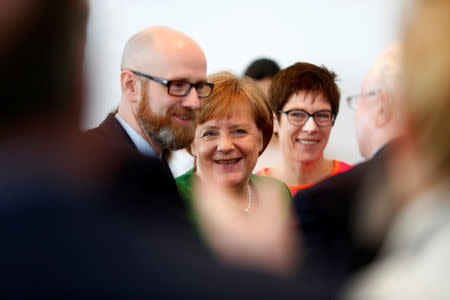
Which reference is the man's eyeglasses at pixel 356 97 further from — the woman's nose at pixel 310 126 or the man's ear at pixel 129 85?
the man's ear at pixel 129 85

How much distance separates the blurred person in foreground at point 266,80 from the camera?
2.78 feet

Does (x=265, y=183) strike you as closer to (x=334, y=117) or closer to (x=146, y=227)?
(x=334, y=117)

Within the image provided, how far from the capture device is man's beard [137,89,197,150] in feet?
2.06

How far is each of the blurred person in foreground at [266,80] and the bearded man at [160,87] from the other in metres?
0.24

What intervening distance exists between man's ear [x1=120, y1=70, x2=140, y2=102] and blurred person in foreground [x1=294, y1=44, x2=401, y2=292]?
10.9 inches

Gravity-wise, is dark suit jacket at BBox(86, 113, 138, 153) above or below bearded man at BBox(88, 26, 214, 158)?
below

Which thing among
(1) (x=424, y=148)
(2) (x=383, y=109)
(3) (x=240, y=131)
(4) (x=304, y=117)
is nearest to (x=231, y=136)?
(3) (x=240, y=131)

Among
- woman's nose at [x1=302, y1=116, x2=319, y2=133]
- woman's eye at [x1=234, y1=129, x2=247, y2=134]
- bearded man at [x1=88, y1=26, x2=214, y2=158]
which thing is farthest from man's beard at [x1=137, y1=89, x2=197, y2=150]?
woman's nose at [x1=302, y1=116, x2=319, y2=133]

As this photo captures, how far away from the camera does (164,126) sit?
63 cm

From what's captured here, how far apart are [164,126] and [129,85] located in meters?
0.09

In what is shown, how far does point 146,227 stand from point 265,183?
0.58 m

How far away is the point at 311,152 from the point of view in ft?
2.58

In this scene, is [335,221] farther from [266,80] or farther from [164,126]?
[266,80]

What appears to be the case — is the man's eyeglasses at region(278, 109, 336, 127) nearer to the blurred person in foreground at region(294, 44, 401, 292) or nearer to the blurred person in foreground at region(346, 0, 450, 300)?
the blurred person in foreground at region(294, 44, 401, 292)
